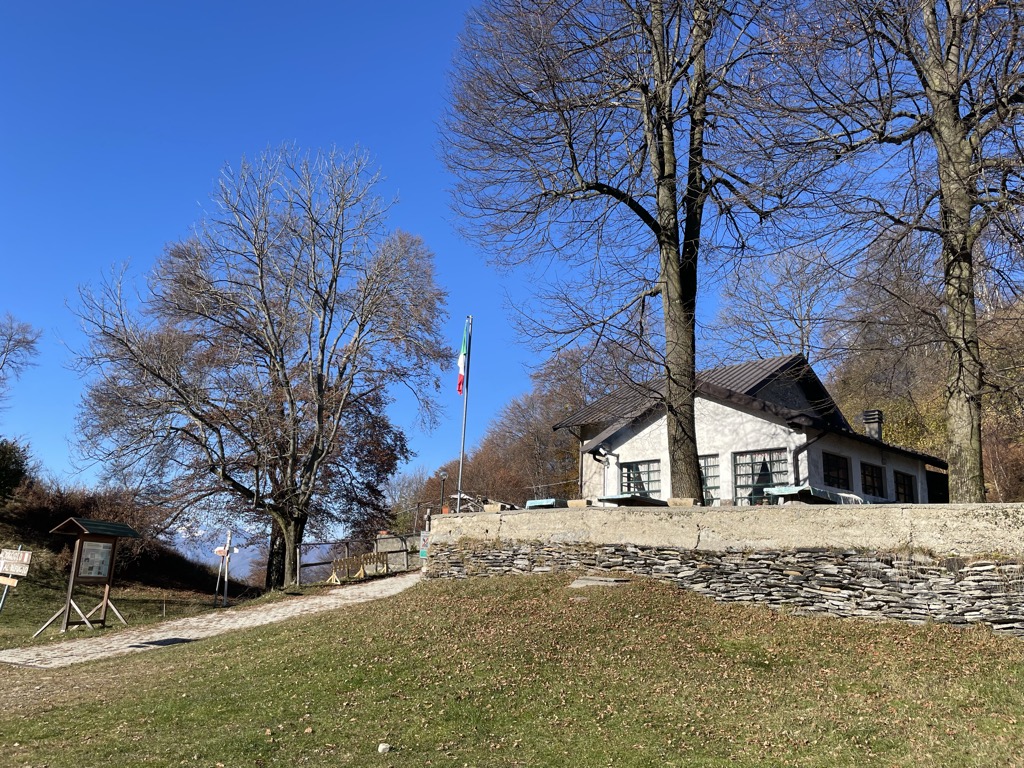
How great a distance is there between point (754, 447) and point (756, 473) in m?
0.68

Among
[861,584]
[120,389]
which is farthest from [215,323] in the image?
[861,584]

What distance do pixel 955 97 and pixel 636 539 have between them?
8.54m

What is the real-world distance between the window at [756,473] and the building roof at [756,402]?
1068 millimetres

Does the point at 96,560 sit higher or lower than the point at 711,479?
lower

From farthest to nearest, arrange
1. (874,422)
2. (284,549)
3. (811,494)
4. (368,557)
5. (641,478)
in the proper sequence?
(284,549), (368,557), (874,422), (641,478), (811,494)

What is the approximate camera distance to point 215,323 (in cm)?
2314

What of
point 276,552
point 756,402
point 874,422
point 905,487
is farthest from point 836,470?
point 276,552

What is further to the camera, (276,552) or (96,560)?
(276,552)

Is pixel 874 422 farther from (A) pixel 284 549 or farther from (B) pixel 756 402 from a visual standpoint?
(A) pixel 284 549

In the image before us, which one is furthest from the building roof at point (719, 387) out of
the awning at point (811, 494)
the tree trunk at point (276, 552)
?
the tree trunk at point (276, 552)

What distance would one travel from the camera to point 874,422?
22.0 meters

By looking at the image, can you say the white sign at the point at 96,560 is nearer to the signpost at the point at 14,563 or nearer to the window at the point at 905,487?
the signpost at the point at 14,563

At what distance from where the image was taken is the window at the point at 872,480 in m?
20.7

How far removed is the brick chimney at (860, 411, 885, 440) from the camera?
21859 mm
